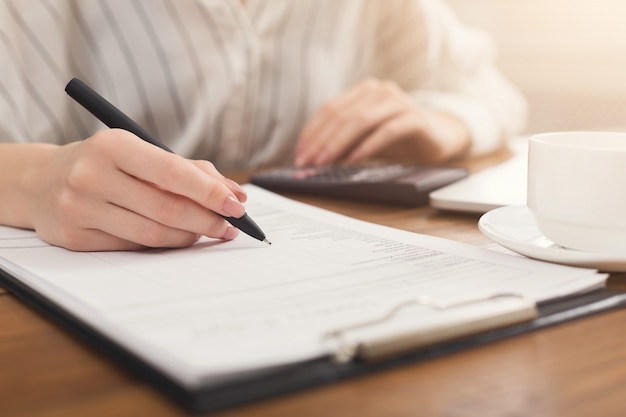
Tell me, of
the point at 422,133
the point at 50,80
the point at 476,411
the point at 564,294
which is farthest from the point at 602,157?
the point at 50,80

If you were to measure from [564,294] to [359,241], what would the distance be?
18 cm

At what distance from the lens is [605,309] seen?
1.40 feet

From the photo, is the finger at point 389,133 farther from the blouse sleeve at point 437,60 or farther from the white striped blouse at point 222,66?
the blouse sleeve at point 437,60

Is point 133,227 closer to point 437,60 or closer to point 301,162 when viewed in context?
point 301,162

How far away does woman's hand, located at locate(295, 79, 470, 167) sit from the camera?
103 centimetres

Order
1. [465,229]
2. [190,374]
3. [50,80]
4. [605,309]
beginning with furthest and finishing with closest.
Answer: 1. [50,80]
2. [465,229]
3. [605,309]
4. [190,374]

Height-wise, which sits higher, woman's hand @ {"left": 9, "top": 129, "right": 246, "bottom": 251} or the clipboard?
woman's hand @ {"left": 9, "top": 129, "right": 246, "bottom": 251}

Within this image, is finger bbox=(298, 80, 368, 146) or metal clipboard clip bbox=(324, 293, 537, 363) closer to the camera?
metal clipboard clip bbox=(324, 293, 537, 363)

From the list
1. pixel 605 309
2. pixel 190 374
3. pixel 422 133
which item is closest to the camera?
pixel 190 374

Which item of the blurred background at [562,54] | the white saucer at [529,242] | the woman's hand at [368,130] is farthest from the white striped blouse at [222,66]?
the blurred background at [562,54]

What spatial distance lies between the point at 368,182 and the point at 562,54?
60.7 inches

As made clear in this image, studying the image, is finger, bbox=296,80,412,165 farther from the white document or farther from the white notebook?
the white document

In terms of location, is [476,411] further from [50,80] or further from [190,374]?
[50,80]

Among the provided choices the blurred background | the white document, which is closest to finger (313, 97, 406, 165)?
the white document
